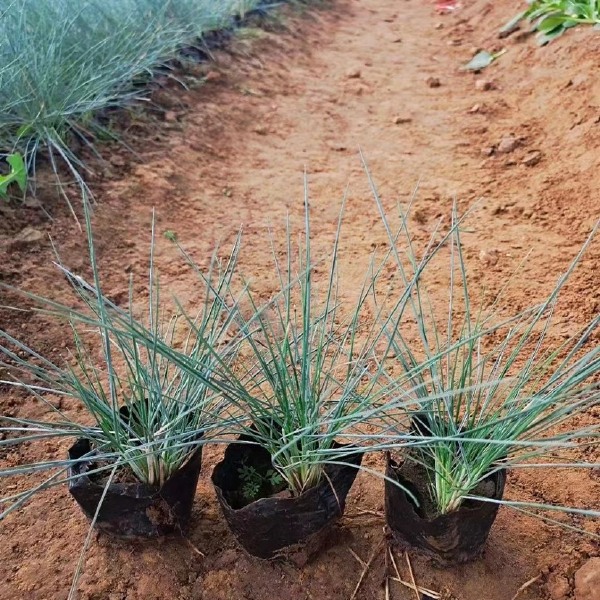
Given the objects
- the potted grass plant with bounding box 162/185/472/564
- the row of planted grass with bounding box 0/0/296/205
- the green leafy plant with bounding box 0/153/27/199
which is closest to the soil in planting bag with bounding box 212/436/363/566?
the potted grass plant with bounding box 162/185/472/564

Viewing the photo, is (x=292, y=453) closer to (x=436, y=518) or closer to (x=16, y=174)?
A: (x=436, y=518)

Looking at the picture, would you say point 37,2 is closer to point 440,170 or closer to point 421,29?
point 440,170

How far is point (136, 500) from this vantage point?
102cm

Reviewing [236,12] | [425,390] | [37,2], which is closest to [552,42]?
[236,12]

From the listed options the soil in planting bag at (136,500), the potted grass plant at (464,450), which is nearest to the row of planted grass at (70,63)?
the soil in planting bag at (136,500)

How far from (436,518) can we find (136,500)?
46 centimetres

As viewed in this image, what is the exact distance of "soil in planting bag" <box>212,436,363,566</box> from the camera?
97cm

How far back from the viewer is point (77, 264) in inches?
72.7

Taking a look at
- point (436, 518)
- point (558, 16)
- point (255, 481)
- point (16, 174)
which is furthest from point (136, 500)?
point (558, 16)

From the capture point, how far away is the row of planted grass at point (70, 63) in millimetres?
2047

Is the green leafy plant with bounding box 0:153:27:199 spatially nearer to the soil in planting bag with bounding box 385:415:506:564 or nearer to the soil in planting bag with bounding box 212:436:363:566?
the soil in planting bag with bounding box 212:436:363:566

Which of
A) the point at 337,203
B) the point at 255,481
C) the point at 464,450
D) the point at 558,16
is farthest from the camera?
the point at 558,16

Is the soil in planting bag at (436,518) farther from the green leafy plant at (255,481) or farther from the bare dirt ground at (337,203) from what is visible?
the green leafy plant at (255,481)

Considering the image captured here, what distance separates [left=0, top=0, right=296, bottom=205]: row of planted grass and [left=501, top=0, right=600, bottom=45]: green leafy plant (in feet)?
5.42
